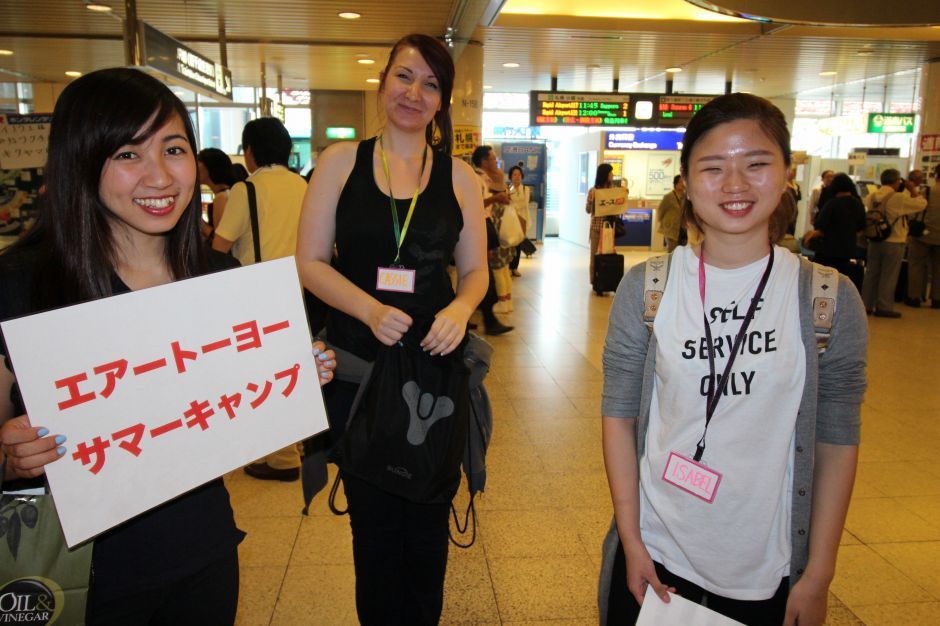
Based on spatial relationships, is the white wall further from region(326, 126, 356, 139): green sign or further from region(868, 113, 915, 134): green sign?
region(868, 113, 915, 134): green sign

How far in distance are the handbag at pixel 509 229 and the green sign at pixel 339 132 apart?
31.8 feet

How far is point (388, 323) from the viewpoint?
64.6 inches

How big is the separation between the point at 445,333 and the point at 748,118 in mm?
824

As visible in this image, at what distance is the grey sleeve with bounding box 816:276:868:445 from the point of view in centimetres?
128

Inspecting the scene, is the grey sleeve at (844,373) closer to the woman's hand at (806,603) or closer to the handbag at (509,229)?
the woman's hand at (806,603)

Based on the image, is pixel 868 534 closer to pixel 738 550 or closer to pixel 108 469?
pixel 738 550

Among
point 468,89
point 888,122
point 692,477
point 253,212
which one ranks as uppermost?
point 888,122

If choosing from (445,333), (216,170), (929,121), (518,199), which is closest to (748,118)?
(445,333)

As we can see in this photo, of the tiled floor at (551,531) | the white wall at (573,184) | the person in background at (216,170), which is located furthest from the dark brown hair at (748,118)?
the white wall at (573,184)

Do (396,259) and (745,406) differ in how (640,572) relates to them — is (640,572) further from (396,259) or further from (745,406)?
(396,259)

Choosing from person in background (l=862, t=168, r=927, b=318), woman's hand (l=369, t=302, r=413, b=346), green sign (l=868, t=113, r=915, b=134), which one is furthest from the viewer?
green sign (l=868, t=113, r=915, b=134)

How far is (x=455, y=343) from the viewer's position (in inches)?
67.3

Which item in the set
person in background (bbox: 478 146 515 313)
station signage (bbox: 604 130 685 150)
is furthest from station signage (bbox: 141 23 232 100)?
station signage (bbox: 604 130 685 150)

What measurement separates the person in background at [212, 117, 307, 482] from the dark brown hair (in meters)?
2.32
